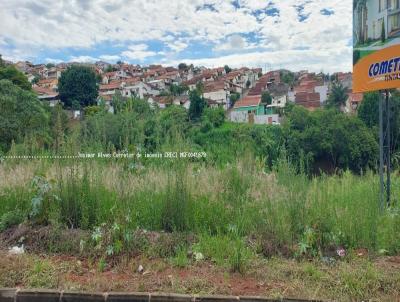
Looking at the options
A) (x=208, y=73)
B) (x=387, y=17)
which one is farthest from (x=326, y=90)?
(x=387, y=17)

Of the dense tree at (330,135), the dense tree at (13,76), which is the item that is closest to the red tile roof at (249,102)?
the dense tree at (330,135)

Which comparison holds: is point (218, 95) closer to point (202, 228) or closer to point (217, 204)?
point (217, 204)

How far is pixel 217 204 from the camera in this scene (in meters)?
3.72

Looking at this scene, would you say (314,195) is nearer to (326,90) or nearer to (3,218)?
(3,218)

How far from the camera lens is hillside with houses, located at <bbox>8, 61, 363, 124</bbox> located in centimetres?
5819

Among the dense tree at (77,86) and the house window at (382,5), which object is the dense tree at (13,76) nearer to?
the dense tree at (77,86)

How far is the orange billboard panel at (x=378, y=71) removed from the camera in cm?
415

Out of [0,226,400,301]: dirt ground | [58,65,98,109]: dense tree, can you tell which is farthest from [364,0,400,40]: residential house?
[58,65,98,109]: dense tree

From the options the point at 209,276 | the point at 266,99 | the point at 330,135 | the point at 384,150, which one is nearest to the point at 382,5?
the point at 384,150

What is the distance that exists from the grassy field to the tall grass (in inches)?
0.4

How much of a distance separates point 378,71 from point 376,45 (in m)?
0.35

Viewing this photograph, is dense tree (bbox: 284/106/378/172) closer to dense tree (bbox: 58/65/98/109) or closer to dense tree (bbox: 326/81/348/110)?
dense tree (bbox: 326/81/348/110)

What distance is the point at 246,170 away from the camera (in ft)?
14.6

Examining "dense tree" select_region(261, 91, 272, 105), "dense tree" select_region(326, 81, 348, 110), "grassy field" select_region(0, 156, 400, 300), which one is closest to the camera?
"grassy field" select_region(0, 156, 400, 300)
